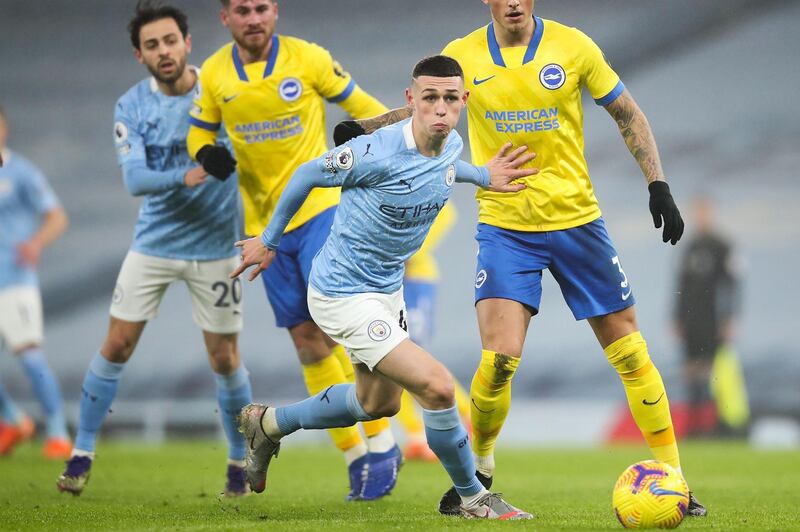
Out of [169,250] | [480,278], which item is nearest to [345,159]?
[480,278]

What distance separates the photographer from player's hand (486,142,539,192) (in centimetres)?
540

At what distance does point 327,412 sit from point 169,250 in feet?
5.87

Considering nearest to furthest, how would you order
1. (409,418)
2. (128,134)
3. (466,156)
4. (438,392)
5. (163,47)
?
1. (438,392)
2. (163,47)
3. (128,134)
4. (409,418)
5. (466,156)

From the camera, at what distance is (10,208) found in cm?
1040

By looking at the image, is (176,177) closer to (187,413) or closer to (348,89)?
(348,89)

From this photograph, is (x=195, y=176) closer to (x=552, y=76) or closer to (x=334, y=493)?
(x=552, y=76)

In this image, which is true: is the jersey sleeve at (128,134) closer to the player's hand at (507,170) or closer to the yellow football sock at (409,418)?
the player's hand at (507,170)

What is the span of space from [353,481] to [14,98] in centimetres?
932

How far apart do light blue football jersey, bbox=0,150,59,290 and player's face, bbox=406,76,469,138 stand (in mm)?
5967

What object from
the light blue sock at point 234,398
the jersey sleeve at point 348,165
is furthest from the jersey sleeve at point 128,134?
the jersey sleeve at point 348,165

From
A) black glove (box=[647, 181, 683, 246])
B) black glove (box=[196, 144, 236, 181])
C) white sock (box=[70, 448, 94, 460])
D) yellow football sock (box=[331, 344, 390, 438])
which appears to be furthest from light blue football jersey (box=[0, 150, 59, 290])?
black glove (box=[647, 181, 683, 246])

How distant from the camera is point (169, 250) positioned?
6793mm

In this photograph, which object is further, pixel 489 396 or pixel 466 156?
pixel 466 156

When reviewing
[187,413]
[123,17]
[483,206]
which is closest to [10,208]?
[187,413]
